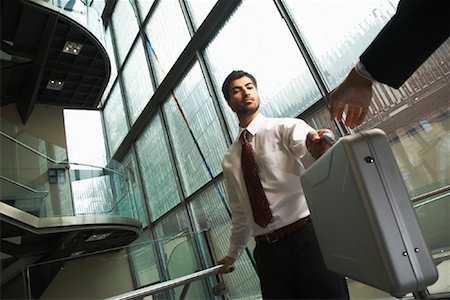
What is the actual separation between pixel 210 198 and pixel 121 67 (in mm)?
4261

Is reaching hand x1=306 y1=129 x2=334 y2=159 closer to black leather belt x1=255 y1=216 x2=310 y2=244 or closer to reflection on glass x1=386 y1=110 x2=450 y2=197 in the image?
black leather belt x1=255 y1=216 x2=310 y2=244

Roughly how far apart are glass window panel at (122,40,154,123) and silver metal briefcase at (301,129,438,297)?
5.17 meters

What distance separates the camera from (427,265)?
557mm

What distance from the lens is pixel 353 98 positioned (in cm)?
68

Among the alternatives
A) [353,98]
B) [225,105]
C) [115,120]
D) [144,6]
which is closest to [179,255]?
[225,105]

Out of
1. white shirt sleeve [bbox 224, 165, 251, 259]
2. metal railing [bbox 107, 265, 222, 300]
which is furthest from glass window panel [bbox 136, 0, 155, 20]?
metal railing [bbox 107, 265, 222, 300]

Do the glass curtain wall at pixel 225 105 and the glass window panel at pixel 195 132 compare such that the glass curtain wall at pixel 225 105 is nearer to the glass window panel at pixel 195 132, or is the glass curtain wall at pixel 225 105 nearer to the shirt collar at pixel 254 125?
the glass window panel at pixel 195 132

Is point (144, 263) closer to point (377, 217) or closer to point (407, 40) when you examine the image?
point (377, 217)

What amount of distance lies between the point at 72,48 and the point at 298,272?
6.29 m

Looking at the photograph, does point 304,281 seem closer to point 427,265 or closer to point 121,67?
point 427,265

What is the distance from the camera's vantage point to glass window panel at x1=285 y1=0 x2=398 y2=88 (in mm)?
2271

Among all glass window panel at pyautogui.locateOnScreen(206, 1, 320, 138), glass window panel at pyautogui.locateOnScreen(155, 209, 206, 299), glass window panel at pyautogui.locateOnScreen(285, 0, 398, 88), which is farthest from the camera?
glass window panel at pyautogui.locateOnScreen(155, 209, 206, 299)

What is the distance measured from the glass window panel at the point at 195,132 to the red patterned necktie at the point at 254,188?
7.87 feet

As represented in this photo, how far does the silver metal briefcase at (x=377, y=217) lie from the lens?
0.56 meters
